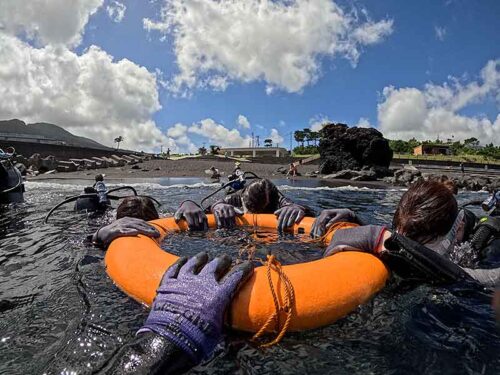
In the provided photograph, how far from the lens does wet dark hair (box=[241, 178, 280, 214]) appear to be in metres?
5.51

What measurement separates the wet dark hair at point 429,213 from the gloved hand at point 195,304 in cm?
177

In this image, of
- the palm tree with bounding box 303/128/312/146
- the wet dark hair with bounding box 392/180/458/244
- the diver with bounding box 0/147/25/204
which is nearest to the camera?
the wet dark hair with bounding box 392/180/458/244

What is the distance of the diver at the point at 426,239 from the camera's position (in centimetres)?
264

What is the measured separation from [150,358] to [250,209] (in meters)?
3.87

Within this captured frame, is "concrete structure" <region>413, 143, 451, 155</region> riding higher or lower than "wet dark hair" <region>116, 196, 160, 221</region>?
higher

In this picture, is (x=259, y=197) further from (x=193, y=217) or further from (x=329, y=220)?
(x=329, y=220)

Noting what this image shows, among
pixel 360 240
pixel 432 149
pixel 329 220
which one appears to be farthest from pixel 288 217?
pixel 432 149

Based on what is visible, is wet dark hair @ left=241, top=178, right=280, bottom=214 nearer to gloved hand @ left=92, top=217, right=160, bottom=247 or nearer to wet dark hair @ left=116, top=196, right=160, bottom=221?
wet dark hair @ left=116, top=196, right=160, bottom=221

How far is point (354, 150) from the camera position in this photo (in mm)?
32938

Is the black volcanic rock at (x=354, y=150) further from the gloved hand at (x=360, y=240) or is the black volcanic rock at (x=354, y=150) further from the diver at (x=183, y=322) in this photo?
the diver at (x=183, y=322)

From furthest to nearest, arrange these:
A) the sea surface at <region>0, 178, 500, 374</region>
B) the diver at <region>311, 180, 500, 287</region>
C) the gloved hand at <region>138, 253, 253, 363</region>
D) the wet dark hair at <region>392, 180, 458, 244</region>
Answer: the wet dark hair at <region>392, 180, 458, 244</region> → the diver at <region>311, 180, 500, 287</region> → the sea surface at <region>0, 178, 500, 374</region> → the gloved hand at <region>138, 253, 253, 363</region>

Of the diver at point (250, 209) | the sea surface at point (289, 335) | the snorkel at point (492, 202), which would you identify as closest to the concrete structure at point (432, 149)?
the snorkel at point (492, 202)

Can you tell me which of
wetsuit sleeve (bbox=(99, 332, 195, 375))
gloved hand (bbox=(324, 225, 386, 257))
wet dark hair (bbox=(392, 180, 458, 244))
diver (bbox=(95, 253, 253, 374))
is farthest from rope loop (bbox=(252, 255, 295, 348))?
wet dark hair (bbox=(392, 180, 458, 244))

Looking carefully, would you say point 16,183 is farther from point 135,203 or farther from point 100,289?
point 100,289
